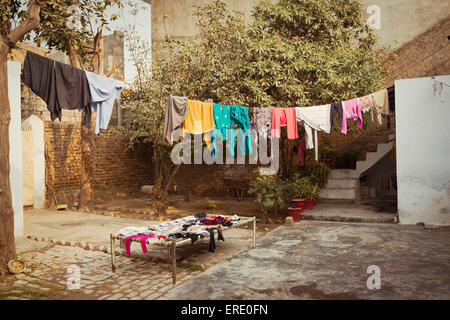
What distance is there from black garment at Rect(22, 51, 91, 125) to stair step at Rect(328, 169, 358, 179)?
317 inches

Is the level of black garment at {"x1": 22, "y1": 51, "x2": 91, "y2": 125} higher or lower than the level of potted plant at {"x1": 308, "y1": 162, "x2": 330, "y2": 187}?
higher

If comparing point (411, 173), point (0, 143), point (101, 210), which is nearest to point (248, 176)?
point (101, 210)

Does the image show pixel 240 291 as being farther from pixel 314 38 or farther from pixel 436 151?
pixel 314 38

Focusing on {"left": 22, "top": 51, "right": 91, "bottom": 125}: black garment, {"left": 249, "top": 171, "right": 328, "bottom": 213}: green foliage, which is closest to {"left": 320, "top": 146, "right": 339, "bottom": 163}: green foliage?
{"left": 249, "top": 171, "right": 328, "bottom": 213}: green foliage

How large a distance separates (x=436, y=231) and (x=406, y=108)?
8.80ft

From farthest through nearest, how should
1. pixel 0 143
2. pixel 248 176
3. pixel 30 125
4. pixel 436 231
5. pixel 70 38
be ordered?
pixel 248 176
pixel 30 125
pixel 70 38
pixel 436 231
pixel 0 143

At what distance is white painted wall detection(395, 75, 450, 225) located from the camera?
27.0 ft

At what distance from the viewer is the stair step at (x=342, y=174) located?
12.0 meters

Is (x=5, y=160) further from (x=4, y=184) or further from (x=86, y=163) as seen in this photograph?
(x=86, y=163)

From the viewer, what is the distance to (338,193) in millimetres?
11430

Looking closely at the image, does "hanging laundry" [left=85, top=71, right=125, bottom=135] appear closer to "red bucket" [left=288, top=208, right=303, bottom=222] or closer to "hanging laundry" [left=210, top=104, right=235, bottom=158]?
"hanging laundry" [left=210, top=104, right=235, bottom=158]

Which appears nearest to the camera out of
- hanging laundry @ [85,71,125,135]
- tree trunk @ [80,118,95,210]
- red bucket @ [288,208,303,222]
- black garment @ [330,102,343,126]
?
hanging laundry @ [85,71,125,135]

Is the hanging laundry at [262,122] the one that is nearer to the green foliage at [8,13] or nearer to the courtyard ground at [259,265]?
the courtyard ground at [259,265]

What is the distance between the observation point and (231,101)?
9234mm
